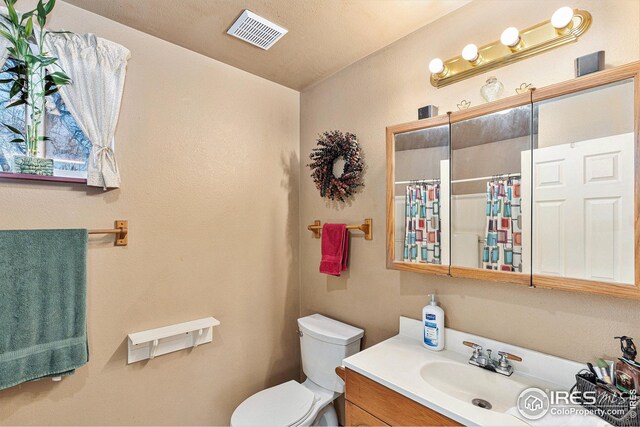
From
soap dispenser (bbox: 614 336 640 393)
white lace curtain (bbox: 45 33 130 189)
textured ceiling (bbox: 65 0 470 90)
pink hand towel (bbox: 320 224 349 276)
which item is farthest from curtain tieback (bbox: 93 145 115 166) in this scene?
soap dispenser (bbox: 614 336 640 393)

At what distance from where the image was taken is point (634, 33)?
95cm

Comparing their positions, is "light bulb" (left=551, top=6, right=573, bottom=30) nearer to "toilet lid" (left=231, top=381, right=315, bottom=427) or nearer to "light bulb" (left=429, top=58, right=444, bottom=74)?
"light bulb" (left=429, top=58, right=444, bottom=74)

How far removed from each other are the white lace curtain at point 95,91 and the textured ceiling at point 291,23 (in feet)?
0.62

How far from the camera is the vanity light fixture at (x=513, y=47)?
3.39 feet

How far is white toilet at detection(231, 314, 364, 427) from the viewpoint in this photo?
58.4 inches

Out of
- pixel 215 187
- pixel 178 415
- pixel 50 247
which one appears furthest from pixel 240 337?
pixel 50 247

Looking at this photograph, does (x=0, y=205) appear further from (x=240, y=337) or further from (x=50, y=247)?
(x=240, y=337)

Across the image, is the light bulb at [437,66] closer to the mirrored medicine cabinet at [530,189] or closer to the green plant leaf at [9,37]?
Result: the mirrored medicine cabinet at [530,189]

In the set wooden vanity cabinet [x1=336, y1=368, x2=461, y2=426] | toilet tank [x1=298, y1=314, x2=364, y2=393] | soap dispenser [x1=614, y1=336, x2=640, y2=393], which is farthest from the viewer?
toilet tank [x1=298, y1=314, x2=364, y2=393]

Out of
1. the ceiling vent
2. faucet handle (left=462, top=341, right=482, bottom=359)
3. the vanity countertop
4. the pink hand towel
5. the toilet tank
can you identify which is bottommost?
the toilet tank

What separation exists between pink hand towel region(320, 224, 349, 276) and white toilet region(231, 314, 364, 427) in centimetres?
35

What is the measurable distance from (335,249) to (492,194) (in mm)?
919

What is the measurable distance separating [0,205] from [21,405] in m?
0.83

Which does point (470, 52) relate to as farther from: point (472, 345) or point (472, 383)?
point (472, 383)
